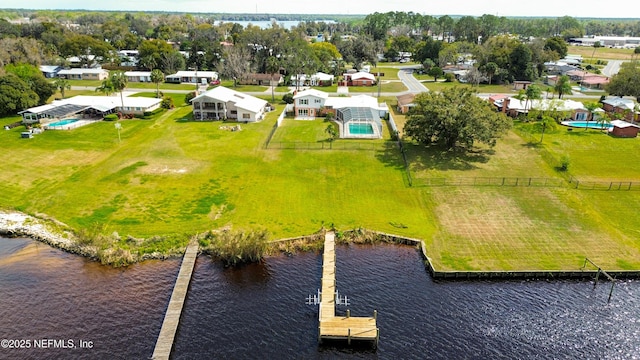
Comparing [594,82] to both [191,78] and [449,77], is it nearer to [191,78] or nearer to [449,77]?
[449,77]

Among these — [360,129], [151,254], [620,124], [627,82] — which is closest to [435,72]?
[627,82]

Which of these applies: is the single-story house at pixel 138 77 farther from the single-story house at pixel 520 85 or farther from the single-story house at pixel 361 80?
the single-story house at pixel 520 85

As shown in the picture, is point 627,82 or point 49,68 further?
point 49,68

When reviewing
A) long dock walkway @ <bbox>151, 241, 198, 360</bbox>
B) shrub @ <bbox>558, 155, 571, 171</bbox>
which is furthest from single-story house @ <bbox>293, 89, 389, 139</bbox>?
long dock walkway @ <bbox>151, 241, 198, 360</bbox>

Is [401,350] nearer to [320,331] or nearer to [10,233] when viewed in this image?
[320,331]

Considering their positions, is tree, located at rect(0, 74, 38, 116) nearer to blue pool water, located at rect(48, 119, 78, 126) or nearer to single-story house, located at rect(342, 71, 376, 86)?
blue pool water, located at rect(48, 119, 78, 126)

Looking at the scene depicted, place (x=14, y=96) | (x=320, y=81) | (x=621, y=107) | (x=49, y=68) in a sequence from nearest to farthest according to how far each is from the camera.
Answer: (x=14, y=96) → (x=621, y=107) → (x=320, y=81) → (x=49, y=68)
